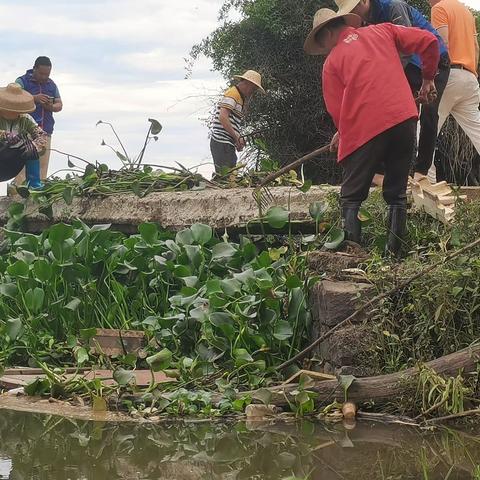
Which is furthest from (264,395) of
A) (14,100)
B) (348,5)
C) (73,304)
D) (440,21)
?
(14,100)

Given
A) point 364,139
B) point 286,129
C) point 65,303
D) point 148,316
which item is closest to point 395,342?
point 364,139

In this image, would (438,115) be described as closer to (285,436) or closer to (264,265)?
(264,265)

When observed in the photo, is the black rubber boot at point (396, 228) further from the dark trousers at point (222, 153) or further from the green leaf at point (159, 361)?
the dark trousers at point (222, 153)

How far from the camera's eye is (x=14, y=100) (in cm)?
871

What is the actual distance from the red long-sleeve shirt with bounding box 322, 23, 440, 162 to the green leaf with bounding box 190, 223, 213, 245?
1105 millimetres

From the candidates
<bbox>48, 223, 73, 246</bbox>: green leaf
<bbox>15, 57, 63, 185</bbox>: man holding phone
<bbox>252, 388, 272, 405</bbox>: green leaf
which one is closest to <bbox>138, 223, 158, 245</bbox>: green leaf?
<bbox>48, 223, 73, 246</bbox>: green leaf

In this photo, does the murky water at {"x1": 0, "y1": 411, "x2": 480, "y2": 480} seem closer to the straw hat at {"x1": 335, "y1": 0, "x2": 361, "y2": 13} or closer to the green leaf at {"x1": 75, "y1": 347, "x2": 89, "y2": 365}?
the green leaf at {"x1": 75, "y1": 347, "x2": 89, "y2": 365}

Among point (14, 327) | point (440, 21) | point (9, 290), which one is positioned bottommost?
point (14, 327)

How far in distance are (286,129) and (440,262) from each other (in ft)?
31.3

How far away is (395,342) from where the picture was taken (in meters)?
4.61

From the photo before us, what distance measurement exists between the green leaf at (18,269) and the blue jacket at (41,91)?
4.43 m

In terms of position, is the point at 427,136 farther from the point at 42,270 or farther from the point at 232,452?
the point at 232,452

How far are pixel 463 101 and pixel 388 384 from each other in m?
3.27

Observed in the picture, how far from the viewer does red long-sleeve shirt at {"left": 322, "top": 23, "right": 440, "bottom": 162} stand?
525 centimetres
